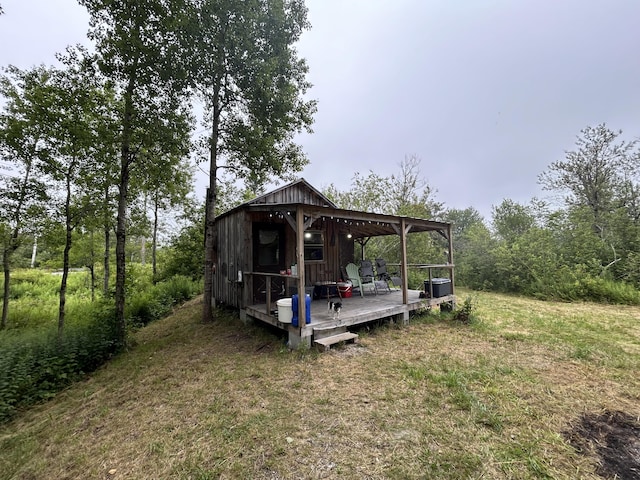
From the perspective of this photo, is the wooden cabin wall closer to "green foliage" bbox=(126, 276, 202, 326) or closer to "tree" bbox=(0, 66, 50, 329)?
"green foliage" bbox=(126, 276, 202, 326)

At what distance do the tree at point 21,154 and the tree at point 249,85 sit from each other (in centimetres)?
286

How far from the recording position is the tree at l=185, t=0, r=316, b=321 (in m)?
5.65

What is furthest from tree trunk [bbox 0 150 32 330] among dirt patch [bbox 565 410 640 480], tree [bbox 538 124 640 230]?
tree [bbox 538 124 640 230]

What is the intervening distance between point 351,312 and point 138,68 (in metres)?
6.38

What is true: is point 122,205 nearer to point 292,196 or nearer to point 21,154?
point 21,154

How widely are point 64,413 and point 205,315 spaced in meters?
3.40

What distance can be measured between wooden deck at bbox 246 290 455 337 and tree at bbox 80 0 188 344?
129 inches

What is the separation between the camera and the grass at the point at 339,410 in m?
2.12

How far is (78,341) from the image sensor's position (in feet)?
16.5

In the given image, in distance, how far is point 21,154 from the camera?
4.91m

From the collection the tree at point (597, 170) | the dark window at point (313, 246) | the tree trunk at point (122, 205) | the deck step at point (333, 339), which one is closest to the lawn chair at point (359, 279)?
the dark window at point (313, 246)

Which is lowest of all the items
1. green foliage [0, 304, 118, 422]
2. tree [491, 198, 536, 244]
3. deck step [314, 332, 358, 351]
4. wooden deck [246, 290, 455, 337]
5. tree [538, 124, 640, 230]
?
green foliage [0, 304, 118, 422]

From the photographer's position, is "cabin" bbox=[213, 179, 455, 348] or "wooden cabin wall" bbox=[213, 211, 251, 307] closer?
"cabin" bbox=[213, 179, 455, 348]

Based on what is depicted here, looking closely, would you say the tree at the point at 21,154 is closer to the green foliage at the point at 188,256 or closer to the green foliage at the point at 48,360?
the green foliage at the point at 48,360
